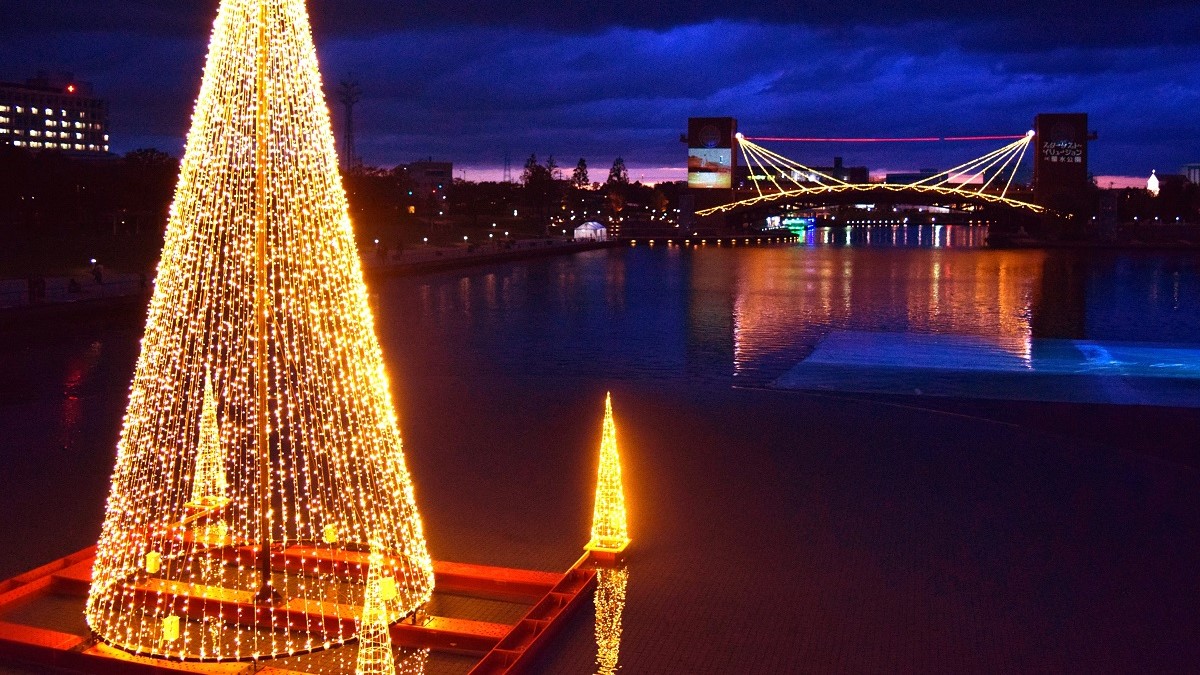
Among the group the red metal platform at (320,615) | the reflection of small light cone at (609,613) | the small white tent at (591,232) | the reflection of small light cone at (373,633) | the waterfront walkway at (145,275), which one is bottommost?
the reflection of small light cone at (609,613)

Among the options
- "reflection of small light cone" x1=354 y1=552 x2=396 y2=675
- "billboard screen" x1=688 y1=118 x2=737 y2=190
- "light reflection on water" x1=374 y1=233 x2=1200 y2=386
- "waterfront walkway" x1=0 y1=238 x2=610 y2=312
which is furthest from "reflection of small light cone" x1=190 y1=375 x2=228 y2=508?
"billboard screen" x1=688 y1=118 x2=737 y2=190

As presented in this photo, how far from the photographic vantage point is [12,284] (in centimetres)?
2402

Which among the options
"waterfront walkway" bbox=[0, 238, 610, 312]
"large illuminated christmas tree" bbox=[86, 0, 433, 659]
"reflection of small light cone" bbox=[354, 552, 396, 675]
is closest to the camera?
"reflection of small light cone" bbox=[354, 552, 396, 675]

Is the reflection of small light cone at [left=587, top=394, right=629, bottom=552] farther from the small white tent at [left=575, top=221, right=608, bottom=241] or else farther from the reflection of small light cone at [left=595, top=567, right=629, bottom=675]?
the small white tent at [left=575, top=221, right=608, bottom=241]

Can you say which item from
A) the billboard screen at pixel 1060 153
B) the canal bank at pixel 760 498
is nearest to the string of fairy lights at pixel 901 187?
the billboard screen at pixel 1060 153

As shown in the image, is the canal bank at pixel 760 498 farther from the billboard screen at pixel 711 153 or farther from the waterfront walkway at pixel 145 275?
the billboard screen at pixel 711 153

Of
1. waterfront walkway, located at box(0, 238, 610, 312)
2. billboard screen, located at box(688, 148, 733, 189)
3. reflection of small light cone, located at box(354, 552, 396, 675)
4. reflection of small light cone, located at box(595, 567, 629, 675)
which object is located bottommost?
reflection of small light cone, located at box(595, 567, 629, 675)

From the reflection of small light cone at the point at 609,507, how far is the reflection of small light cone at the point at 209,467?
249cm

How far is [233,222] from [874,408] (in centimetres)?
773

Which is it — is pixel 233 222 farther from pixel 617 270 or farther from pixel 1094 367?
pixel 617 270

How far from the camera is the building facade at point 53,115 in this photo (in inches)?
4958

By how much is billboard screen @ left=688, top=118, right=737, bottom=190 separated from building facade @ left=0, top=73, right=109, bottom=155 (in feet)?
219

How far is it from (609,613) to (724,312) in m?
17.5

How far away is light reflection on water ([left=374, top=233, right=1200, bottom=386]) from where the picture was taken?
1606cm
